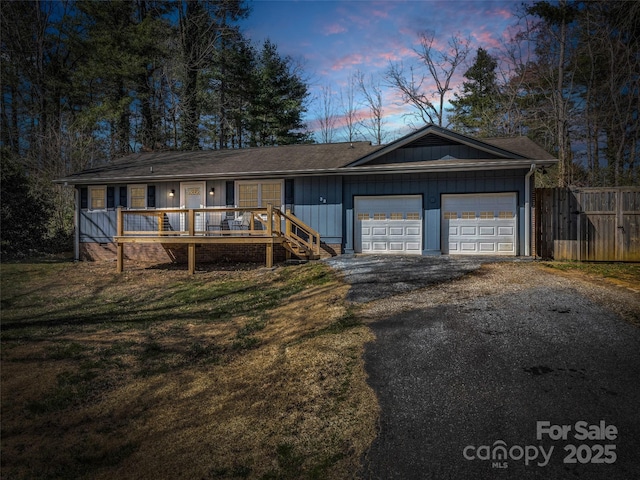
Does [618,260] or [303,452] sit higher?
[618,260]

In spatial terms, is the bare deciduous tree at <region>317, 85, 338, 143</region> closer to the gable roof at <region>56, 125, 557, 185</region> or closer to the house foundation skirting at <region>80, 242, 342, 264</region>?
the gable roof at <region>56, 125, 557, 185</region>

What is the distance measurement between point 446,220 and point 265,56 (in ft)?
65.1

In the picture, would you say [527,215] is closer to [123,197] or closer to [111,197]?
[123,197]

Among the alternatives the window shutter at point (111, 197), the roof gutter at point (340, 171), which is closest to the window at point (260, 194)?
the roof gutter at point (340, 171)

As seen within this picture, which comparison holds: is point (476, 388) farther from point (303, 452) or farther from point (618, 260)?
point (618, 260)

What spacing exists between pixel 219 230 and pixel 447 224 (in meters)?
7.41

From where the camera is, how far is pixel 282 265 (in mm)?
11250

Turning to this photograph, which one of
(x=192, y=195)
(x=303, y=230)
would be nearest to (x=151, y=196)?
(x=192, y=195)

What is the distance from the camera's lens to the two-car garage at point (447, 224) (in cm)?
1094

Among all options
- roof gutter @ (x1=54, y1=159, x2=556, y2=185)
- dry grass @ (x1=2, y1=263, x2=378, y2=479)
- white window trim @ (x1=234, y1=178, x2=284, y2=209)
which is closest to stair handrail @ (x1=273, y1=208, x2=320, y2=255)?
white window trim @ (x1=234, y1=178, x2=284, y2=209)

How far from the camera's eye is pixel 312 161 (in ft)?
42.3

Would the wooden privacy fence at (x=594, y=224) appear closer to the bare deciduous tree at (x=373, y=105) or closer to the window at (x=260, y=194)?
the window at (x=260, y=194)

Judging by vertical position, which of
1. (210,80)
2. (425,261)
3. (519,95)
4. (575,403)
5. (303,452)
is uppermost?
(210,80)

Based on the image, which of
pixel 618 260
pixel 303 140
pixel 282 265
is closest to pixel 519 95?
pixel 303 140
